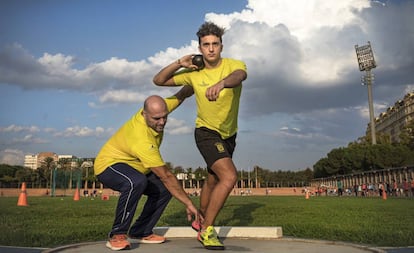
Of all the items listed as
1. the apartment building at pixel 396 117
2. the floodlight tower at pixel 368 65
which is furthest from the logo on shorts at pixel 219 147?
the apartment building at pixel 396 117

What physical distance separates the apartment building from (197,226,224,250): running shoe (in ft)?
323

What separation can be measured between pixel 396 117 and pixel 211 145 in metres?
121

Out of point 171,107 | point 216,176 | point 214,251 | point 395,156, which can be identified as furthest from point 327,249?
point 395,156

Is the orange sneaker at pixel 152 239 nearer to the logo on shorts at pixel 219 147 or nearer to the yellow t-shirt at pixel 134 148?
the yellow t-shirt at pixel 134 148

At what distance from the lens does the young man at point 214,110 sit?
14.6 feet

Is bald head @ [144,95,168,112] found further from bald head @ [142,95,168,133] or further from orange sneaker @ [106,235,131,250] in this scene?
orange sneaker @ [106,235,131,250]

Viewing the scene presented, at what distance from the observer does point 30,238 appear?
5188 mm

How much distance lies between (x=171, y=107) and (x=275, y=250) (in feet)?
6.66

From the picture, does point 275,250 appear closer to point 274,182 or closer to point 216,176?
point 216,176

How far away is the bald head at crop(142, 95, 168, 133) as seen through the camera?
420 centimetres

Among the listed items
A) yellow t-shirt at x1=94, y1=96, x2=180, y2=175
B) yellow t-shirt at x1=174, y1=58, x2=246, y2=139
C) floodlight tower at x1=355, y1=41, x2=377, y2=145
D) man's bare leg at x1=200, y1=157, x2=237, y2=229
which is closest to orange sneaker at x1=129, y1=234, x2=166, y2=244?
man's bare leg at x1=200, y1=157, x2=237, y2=229

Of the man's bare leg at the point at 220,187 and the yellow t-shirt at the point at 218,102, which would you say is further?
the yellow t-shirt at the point at 218,102

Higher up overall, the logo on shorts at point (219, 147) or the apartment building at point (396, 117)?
the apartment building at point (396, 117)

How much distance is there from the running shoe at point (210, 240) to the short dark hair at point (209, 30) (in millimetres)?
2087
